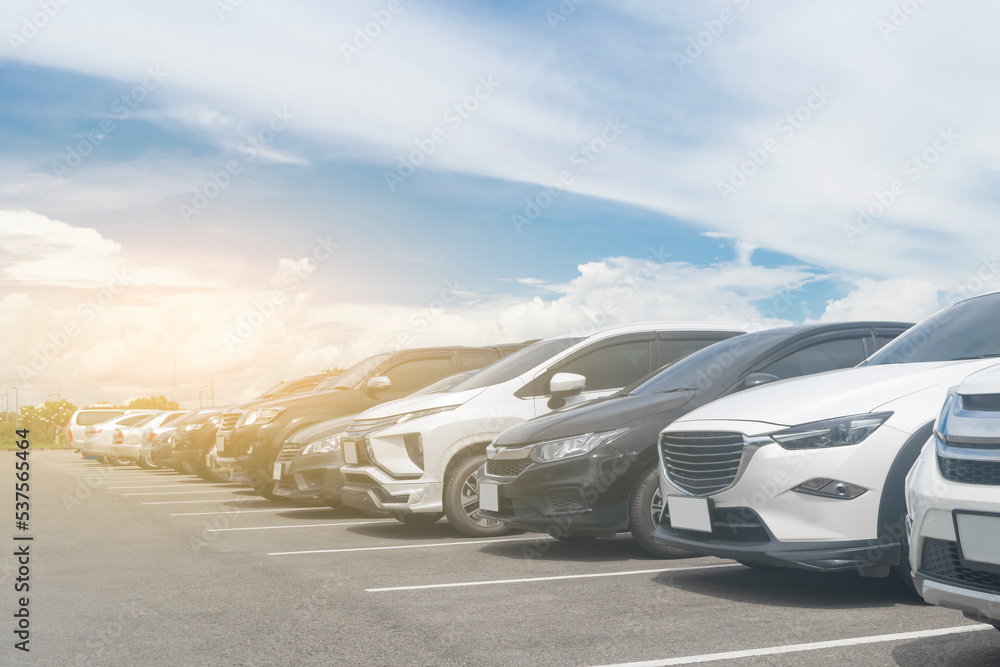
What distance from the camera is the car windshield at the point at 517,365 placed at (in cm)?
868

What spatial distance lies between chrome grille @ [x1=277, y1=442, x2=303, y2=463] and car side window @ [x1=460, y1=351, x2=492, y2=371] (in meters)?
2.28

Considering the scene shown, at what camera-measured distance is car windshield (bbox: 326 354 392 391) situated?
1174 centimetres

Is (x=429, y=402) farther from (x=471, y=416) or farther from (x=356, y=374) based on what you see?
(x=356, y=374)

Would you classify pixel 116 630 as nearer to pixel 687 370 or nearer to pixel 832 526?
pixel 832 526

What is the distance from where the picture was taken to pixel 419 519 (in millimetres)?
9227

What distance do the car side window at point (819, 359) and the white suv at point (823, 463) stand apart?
1333 mm

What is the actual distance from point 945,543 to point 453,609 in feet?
8.90

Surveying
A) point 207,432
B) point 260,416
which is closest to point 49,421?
point 207,432

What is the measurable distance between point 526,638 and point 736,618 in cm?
114

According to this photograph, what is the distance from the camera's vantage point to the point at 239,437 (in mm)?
12195

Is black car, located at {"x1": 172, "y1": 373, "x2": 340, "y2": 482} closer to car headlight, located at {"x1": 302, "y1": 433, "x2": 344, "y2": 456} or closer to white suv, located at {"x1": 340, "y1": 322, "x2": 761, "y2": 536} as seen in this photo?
car headlight, located at {"x1": 302, "y1": 433, "x2": 344, "y2": 456}

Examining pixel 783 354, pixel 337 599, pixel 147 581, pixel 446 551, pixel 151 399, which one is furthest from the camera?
pixel 151 399

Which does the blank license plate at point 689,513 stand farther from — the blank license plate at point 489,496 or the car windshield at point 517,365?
the car windshield at point 517,365

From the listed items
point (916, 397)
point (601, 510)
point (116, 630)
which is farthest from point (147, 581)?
point (916, 397)
